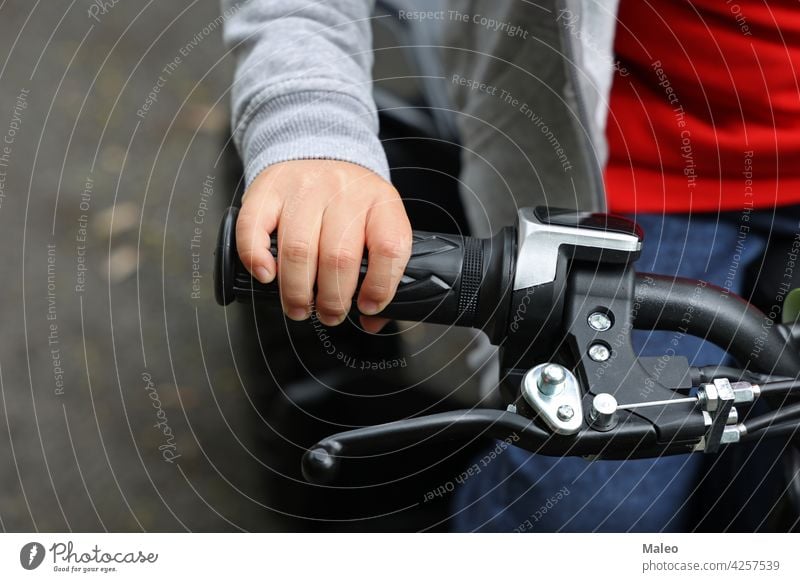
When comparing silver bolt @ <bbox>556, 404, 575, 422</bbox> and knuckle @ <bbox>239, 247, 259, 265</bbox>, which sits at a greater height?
knuckle @ <bbox>239, 247, 259, 265</bbox>

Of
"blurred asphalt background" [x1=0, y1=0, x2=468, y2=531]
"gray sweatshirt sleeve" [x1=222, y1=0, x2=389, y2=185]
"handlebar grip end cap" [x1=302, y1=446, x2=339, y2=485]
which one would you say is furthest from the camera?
"blurred asphalt background" [x1=0, y1=0, x2=468, y2=531]

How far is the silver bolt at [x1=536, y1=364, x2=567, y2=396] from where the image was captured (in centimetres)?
34

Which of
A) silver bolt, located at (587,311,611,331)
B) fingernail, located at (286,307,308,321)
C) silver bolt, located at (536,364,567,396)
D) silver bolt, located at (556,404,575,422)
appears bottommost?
silver bolt, located at (556,404,575,422)

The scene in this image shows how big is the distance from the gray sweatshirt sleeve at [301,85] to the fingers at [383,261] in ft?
0.25

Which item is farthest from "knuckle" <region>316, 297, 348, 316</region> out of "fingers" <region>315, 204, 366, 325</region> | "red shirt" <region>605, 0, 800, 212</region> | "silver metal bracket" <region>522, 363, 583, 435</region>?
"red shirt" <region>605, 0, 800, 212</region>

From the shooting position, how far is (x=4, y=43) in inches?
46.5

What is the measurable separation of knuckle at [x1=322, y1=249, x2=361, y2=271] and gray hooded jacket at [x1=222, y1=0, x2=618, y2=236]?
8cm

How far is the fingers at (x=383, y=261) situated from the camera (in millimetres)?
373

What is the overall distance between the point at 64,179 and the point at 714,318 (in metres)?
1.02

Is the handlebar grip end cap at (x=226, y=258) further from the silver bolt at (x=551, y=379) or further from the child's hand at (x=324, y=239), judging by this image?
the silver bolt at (x=551, y=379)

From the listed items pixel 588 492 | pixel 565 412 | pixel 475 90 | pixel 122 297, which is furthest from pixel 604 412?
pixel 122 297

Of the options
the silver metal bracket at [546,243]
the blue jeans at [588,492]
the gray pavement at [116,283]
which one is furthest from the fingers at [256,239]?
the gray pavement at [116,283]

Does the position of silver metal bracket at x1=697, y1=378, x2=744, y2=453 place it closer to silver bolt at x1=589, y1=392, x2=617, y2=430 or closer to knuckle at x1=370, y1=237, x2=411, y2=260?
silver bolt at x1=589, y1=392, x2=617, y2=430
